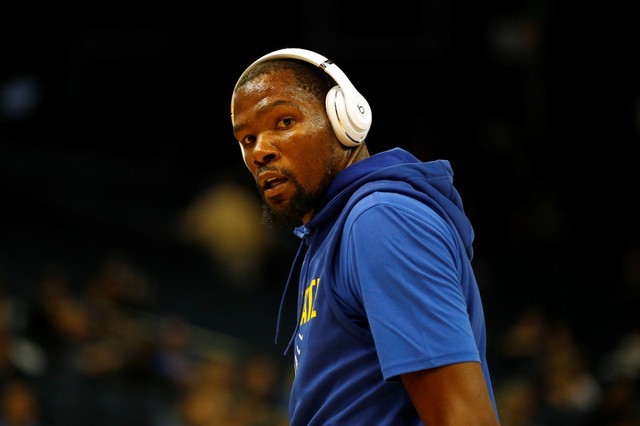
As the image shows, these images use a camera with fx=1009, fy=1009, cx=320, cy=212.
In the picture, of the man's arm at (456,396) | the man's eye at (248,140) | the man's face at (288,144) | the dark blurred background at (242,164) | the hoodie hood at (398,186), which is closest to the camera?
the man's arm at (456,396)

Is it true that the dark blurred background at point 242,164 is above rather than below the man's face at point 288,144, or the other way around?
below

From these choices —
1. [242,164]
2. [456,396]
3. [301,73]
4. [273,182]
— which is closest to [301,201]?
[273,182]

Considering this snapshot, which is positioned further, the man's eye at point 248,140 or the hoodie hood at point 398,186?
the man's eye at point 248,140

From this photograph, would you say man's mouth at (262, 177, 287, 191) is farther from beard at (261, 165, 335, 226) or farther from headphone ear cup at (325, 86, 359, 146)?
headphone ear cup at (325, 86, 359, 146)

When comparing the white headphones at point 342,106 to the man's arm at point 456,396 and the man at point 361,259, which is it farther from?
the man's arm at point 456,396

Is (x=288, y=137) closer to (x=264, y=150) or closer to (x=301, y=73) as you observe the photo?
(x=264, y=150)

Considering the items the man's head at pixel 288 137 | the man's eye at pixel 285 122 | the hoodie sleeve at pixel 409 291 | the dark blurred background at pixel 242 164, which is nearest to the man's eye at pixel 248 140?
the man's head at pixel 288 137

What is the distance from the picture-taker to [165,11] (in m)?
14.3

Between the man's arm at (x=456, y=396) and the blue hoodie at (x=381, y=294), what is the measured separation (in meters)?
0.03

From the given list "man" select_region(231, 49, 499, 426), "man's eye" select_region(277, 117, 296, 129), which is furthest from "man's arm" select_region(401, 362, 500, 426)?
"man's eye" select_region(277, 117, 296, 129)

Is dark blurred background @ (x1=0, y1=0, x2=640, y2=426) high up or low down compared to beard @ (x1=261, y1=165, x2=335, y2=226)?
down

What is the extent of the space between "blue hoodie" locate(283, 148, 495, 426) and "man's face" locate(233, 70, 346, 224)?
54 millimetres

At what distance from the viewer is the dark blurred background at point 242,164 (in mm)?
11711

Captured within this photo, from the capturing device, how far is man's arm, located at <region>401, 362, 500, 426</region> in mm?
1950
